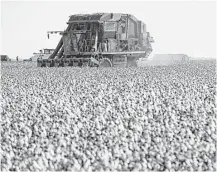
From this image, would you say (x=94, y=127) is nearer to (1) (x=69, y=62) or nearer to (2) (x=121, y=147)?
(2) (x=121, y=147)

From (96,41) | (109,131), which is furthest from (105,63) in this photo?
(109,131)

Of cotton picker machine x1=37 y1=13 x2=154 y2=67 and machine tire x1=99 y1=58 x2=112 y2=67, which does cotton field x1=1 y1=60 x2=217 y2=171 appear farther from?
cotton picker machine x1=37 y1=13 x2=154 y2=67

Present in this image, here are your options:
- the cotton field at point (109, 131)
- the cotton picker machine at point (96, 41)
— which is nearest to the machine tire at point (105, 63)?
the cotton picker machine at point (96, 41)

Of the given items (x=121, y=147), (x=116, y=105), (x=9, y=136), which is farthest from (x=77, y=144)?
(x=116, y=105)

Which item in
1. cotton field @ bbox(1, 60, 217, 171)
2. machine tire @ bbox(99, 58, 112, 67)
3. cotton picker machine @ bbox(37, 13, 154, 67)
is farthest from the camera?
cotton picker machine @ bbox(37, 13, 154, 67)

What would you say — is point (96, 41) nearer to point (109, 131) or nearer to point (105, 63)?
point (105, 63)

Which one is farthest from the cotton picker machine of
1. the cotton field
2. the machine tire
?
the cotton field

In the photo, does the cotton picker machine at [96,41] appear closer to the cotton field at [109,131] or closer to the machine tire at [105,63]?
the machine tire at [105,63]
